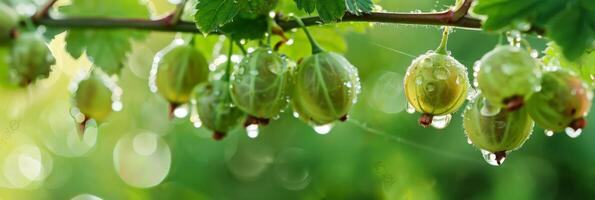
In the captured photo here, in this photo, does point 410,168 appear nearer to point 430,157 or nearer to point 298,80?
point 430,157

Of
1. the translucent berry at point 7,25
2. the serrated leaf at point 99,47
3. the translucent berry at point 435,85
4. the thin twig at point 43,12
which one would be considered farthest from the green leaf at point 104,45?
the translucent berry at point 435,85

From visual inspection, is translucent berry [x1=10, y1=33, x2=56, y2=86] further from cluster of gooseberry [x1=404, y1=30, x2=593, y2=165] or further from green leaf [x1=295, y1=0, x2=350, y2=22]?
cluster of gooseberry [x1=404, y1=30, x2=593, y2=165]

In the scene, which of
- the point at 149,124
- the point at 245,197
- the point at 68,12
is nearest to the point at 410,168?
the point at 245,197

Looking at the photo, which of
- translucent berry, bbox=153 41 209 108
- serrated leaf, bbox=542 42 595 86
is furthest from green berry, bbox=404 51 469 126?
translucent berry, bbox=153 41 209 108

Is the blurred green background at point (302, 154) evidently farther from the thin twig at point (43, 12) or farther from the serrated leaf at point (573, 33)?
the serrated leaf at point (573, 33)

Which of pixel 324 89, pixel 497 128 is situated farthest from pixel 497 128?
pixel 324 89

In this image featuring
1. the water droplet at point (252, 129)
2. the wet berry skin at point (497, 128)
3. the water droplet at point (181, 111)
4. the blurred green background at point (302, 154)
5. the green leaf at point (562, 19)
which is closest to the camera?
the green leaf at point (562, 19)
